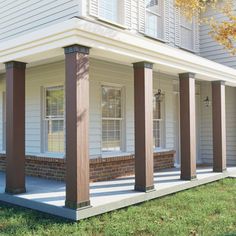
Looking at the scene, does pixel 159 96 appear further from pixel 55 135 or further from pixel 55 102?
pixel 55 135

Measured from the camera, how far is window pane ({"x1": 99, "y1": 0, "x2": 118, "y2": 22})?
28.9 feet

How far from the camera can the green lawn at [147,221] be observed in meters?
5.23

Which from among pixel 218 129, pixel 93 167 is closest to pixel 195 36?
pixel 218 129

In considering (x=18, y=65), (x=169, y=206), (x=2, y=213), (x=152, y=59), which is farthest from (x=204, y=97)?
(x=2, y=213)

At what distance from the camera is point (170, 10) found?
11.1 meters

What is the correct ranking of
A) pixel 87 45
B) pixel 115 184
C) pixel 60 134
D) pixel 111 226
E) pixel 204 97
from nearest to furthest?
pixel 111 226 < pixel 87 45 < pixel 115 184 < pixel 60 134 < pixel 204 97

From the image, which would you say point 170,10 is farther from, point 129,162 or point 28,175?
point 28,175

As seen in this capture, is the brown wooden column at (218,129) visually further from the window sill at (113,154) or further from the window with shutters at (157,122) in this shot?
the window sill at (113,154)

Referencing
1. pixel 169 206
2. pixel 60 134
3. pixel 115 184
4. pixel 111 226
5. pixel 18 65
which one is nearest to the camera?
pixel 111 226

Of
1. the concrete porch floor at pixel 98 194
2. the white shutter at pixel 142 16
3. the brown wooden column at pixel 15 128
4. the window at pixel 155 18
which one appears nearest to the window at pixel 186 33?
the window at pixel 155 18

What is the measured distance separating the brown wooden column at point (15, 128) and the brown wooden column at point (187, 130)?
3.94 metres

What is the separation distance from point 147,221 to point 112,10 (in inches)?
226

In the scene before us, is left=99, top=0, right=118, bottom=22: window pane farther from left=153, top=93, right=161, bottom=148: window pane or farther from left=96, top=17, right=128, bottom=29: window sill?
left=153, top=93, right=161, bottom=148: window pane

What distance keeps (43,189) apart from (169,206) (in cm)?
274
